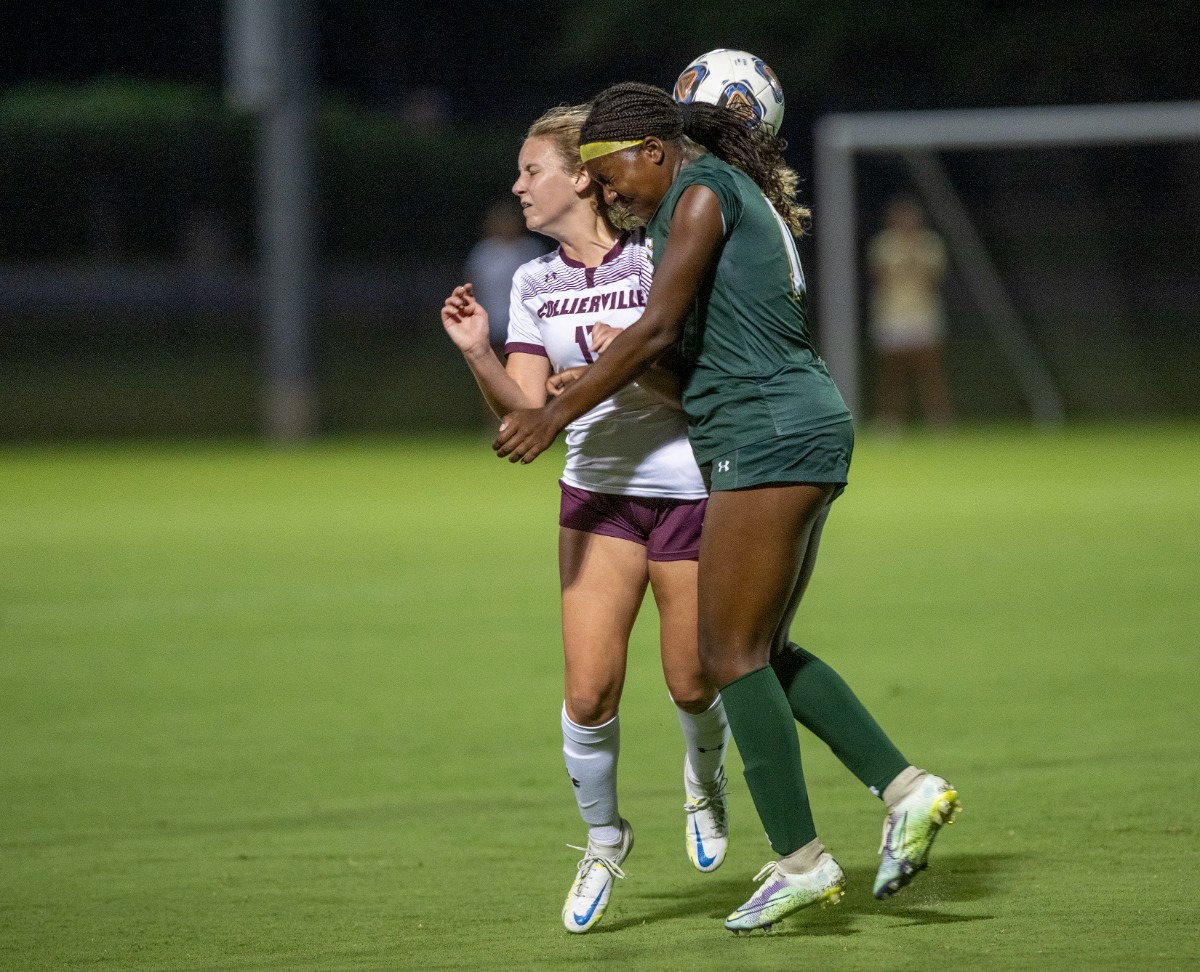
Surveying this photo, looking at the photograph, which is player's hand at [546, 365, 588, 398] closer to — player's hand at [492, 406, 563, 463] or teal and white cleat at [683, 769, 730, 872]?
player's hand at [492, 406, 563, 463]

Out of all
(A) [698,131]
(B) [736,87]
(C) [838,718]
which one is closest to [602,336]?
(A) [698,131]

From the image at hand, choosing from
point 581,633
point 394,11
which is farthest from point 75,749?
point 394,11

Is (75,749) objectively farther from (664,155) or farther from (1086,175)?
(1086,175)

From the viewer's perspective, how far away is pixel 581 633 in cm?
449

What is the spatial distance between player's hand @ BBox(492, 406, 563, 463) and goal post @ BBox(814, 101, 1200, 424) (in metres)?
14.8

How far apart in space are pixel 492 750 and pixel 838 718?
7.42 feet

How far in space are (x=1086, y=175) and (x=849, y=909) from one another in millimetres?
19495

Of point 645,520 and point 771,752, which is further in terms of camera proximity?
point 645,520

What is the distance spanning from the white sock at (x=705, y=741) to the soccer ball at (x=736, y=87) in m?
1.45

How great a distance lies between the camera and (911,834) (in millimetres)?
4152

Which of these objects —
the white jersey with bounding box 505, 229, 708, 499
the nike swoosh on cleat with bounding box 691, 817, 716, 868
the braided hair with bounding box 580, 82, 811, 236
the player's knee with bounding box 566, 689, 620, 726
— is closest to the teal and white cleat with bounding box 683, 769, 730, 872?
the nike swoosh on cleat with bounding box 691, 817, 716, 868

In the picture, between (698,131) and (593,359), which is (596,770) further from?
(698,131)

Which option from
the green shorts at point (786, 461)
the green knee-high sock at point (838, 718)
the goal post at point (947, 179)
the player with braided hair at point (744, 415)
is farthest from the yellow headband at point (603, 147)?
the goal post at point (947, 179)

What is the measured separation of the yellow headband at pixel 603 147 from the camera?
418 centimetres
